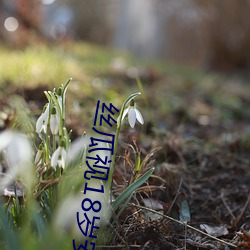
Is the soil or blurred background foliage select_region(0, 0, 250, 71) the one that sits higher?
blurred background foliage select_region(0, 0, 250, 71)

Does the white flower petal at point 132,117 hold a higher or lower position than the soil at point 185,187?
higher

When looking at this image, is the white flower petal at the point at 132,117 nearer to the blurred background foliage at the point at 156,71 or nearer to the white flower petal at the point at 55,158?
the white flower petal at the point at 55,158

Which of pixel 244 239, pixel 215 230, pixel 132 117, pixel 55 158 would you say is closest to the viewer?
pixel 55 158

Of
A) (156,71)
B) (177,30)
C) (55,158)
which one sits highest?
→ (177,30)

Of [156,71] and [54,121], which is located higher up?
[54,121]

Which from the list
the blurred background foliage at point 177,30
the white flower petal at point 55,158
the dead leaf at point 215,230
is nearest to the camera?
the white flower petal at point 55,158

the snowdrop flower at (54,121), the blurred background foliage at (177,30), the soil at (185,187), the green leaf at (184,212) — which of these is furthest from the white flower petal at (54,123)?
the blurred background foliage at (177,30)

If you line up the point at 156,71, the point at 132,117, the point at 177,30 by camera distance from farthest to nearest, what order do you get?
the point at 177,30 < the point at 156,71 < the point at 132,117

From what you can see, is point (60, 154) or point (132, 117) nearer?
point (60, 154)

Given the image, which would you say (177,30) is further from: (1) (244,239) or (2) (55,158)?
(2) (55,158)

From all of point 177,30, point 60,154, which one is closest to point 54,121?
point 60,154

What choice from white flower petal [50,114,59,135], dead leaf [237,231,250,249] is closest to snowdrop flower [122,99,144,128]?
white flower petal [50,114,59,135]

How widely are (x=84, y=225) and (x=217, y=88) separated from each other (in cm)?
422

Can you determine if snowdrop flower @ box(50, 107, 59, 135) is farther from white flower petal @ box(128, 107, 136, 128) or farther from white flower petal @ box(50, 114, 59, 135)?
white flower petal @ box(128, 107, 136, 128)
